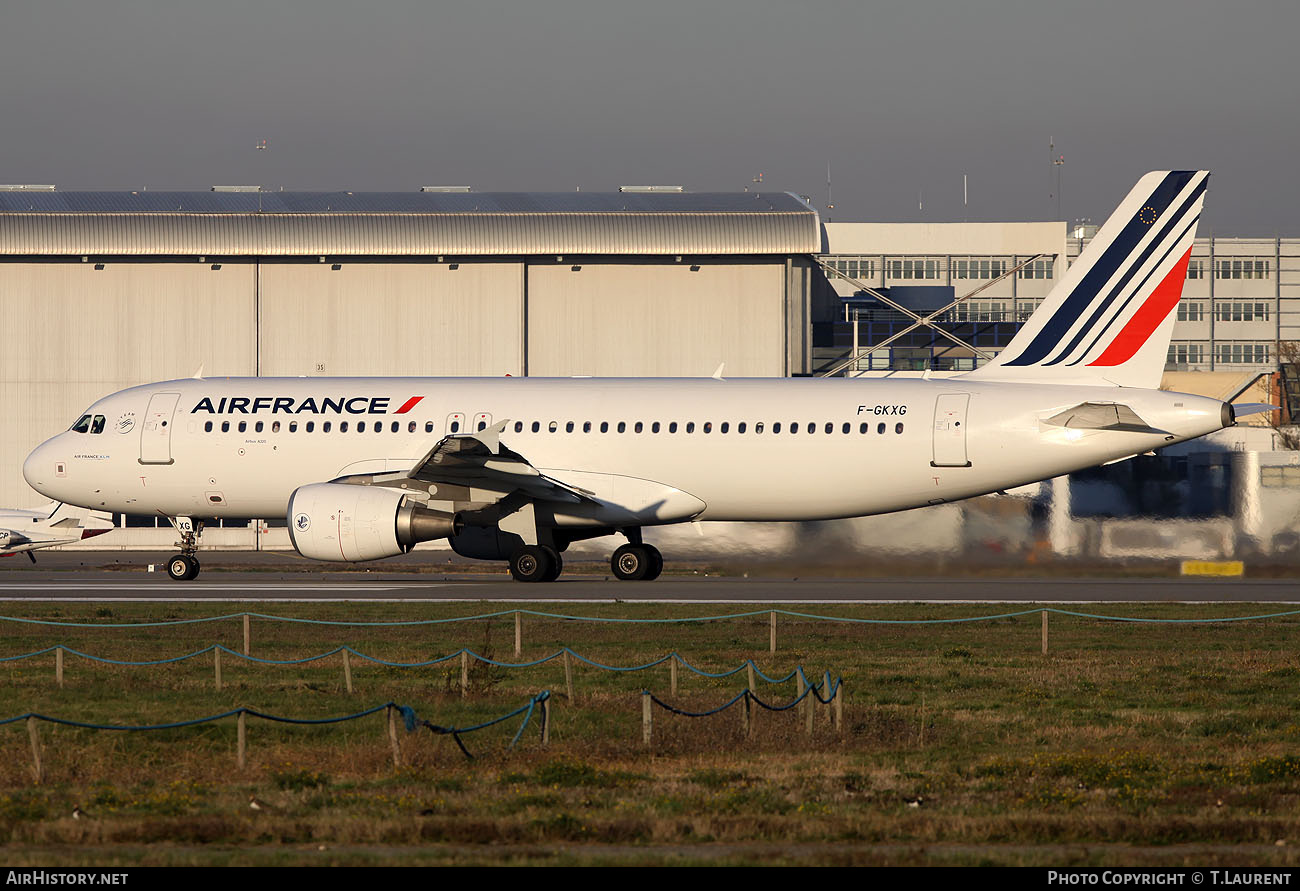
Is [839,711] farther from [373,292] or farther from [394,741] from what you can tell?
[373,292]

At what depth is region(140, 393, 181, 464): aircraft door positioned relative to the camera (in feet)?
119

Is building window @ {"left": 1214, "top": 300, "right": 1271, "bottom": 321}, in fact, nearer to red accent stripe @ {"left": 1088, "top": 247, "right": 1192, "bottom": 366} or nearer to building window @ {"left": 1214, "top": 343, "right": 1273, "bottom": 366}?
building window @ {"left": 1214, "top": 343, "right": 1273, "bottom": 366}

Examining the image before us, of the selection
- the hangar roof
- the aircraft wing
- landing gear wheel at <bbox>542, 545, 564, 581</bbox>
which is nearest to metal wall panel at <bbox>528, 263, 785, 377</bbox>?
the hangar roof

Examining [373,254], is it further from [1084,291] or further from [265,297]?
[1084,291]

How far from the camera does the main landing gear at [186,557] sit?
3697cm

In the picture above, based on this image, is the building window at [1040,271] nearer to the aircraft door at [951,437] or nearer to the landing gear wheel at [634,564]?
the landing gear wheel at [634,564]

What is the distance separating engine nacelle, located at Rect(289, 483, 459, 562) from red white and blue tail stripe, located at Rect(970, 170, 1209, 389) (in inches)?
521

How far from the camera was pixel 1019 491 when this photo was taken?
38125mm

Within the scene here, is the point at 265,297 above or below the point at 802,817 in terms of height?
above

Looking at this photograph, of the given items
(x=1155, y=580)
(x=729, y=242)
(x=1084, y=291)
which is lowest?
(x=1155, y=580)

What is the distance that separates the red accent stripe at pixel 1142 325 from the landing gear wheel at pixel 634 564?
36.4 feet

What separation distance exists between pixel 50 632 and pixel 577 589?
465 inches

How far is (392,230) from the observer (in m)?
59.4

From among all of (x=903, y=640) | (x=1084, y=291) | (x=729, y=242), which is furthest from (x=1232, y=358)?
(x=903, y=640)
